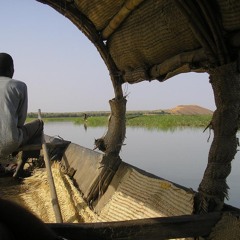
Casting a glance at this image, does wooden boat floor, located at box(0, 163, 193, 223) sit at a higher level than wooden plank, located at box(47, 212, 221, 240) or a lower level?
lower

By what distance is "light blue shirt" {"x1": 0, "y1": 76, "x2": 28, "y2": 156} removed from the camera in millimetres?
2502

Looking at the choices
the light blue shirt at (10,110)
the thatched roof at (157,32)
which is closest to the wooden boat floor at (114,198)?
the light blue shirt at (10,110)

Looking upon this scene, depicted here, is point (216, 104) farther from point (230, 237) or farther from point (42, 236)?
point (42, 236)

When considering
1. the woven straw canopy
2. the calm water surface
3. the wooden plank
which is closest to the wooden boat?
the wooden plank

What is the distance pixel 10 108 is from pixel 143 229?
5.01 feet

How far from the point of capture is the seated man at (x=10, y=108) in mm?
2504

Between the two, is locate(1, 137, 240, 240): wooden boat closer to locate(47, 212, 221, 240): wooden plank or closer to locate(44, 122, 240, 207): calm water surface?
locate(47, 212, 221, 240): wooden plank

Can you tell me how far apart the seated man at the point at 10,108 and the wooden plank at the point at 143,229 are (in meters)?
1.35

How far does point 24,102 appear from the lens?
2682 mm

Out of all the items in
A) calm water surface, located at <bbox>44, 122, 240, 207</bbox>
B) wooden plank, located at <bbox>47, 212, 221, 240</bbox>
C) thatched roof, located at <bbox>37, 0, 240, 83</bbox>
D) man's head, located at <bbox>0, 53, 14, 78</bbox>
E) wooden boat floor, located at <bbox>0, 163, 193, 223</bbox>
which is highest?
thatched roof, located at <bbox>37, 0, 240, 83</bbox>

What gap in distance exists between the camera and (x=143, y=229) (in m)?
1.54

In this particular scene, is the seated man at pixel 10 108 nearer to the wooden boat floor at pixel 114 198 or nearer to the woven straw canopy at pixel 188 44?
the wooden boat floor at pixel 114 198

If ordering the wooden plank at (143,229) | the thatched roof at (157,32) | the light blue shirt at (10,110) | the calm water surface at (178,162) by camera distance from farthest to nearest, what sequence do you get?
the calm water surface at (178,162) < the light blue shirt at (10,110) < the thatched roof at (157,32) < the wooden plank at (143,229)

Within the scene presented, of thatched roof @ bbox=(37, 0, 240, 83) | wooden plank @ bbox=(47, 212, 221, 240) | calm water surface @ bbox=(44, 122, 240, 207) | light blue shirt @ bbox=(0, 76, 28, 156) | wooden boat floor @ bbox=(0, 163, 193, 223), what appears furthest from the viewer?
calm water surface @ bbox=(44, 122, 240, 207)
